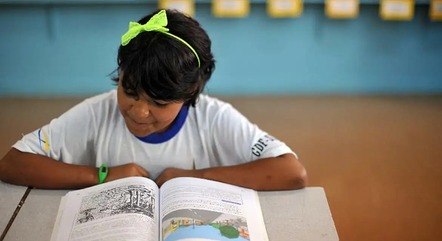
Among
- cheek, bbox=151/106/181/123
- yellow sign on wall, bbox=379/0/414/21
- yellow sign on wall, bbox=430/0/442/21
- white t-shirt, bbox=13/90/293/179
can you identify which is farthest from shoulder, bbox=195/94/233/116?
yellow sign on wall, bbox=430/0/442/21

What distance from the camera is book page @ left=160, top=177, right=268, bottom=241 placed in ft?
3.04

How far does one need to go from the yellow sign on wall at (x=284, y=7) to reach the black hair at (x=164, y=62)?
1.64 meters

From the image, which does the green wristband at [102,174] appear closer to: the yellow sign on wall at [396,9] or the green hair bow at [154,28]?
the green hair bow at [154,28]

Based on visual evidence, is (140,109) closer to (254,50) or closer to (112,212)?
(112,212)

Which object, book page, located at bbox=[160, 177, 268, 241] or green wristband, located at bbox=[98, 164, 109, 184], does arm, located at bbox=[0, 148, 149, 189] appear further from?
book page, located at bbox=[160, 177, 268, 241]

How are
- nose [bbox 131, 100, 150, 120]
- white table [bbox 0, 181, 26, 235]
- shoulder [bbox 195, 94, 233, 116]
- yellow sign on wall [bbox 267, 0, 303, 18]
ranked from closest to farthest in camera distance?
1. white table [bbox 0, 181, 26, 235]
2. nose [bbox 131, 100, 150, 120]
3. shoulder [bbox 195, 94, 233, 116]
4. yellow sign on wall [bbox 267, 0, 303, 18]

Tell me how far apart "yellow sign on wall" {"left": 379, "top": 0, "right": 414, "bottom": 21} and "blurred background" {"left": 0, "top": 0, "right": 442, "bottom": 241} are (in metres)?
0.05

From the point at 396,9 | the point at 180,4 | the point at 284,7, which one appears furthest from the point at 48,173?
the point at 396,9

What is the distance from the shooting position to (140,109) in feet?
3.70

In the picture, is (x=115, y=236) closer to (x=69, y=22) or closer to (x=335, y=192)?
(x=335, y=192)

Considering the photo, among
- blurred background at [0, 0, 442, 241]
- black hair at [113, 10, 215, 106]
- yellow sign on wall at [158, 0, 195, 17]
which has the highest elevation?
black hair at [113, 10, 215, 106]

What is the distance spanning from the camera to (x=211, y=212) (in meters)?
0.98

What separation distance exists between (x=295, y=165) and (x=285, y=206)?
0.44 feet

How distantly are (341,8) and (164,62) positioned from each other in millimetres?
1864
